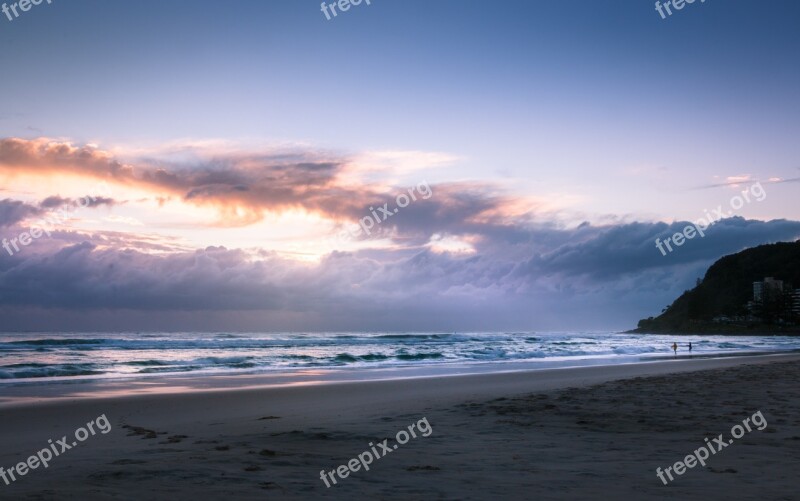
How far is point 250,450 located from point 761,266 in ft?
725

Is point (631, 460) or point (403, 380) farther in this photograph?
point (403, 380)

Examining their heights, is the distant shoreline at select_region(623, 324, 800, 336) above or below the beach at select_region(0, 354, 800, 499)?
below

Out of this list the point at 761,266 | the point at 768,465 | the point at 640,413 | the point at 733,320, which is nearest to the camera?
the point at 768,465

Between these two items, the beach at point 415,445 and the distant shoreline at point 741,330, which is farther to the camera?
the distant shoreline at point 741,330

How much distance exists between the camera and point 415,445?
919 cm

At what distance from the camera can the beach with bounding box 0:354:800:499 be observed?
6477 millimetres

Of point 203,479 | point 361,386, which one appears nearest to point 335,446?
point 203,479

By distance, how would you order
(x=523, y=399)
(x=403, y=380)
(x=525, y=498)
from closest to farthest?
(x=525, y=498), (x=523, y=399), (x=403, y=380)

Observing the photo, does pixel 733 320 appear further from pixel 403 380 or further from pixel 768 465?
pixel 768 465

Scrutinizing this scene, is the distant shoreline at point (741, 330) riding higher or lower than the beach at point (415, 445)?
lower

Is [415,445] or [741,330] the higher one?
[415,445]

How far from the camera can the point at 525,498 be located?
6.07 m

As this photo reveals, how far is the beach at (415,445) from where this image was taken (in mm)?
6477

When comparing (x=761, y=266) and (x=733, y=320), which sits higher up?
(x=761, y=266)
